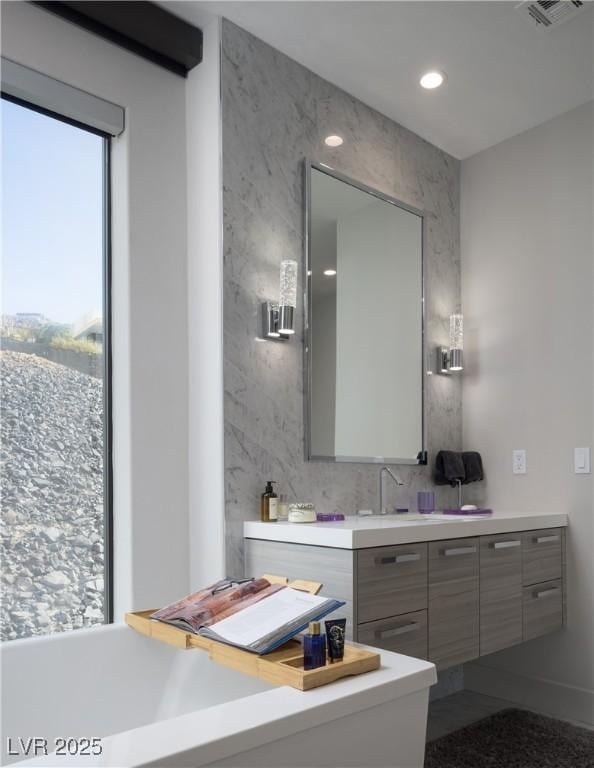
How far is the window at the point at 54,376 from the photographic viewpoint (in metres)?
2.38

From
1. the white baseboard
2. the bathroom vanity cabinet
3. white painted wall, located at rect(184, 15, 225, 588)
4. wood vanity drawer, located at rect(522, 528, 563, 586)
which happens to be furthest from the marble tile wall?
the white baseboard

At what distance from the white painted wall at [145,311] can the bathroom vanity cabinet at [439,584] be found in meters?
0.36

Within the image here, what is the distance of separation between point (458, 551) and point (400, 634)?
0.43m

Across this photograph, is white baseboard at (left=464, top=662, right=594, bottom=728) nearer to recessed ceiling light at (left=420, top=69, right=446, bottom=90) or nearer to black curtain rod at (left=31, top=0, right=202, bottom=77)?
recessed ceiling light at (left=420, top=69, right=446, bottom=90)

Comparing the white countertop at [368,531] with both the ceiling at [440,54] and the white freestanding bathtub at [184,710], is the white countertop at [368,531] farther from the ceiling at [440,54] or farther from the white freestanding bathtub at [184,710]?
the ceiling at [440,54]

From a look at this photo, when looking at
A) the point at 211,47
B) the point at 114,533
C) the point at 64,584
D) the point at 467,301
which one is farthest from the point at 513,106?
the point at 64,584

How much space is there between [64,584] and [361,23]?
2.40m

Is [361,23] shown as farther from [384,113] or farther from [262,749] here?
[262,749]

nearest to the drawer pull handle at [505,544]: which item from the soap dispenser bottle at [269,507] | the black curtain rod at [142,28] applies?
the soap dispenser bottle at [269,507]

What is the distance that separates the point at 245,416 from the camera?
8.88ft

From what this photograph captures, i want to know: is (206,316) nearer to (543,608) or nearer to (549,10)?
(549,10)

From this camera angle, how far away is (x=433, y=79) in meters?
3.16

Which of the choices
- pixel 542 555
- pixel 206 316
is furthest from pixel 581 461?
pixel 206 316

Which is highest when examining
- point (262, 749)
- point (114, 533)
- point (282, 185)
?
point (282, 185)
